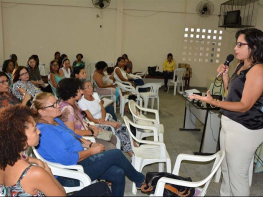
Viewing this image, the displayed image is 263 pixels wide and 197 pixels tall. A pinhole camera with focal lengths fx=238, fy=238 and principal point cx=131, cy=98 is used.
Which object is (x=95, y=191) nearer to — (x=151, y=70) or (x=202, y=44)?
(x=151, y=70)

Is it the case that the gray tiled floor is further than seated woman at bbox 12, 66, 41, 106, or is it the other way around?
seated woman at bbox 12, 66, 41, 106

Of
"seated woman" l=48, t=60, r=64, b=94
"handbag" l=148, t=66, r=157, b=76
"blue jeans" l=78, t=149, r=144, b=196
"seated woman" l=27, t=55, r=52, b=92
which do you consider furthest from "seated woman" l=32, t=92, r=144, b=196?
"handbag" l=148, t=66, r=157, b=76

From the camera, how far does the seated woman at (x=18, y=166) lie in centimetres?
122

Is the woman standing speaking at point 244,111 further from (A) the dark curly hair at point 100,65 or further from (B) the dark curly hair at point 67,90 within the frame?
(A) the dark curly hair at point 100,65

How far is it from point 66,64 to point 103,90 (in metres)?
1.26

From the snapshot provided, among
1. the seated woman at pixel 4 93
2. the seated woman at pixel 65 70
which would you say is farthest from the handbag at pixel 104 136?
the seated woman at pixel 65 70

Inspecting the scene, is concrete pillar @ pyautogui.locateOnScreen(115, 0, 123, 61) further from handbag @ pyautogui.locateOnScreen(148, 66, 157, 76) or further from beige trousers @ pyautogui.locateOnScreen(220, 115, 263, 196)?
beige trousers @ pyautogui.locateOnScreen(220, 115, 263, 196)

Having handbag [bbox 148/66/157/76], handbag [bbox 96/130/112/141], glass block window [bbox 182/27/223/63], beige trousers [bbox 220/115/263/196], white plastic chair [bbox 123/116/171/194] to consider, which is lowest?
white plastic chair [bbox 123/116/171/194]

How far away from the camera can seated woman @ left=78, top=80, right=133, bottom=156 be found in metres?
2.81

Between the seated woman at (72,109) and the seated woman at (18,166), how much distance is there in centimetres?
88

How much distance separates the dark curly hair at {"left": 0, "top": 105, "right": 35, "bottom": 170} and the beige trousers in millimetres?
1382

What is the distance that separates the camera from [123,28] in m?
8.13

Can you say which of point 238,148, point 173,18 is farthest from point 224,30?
point 238,148

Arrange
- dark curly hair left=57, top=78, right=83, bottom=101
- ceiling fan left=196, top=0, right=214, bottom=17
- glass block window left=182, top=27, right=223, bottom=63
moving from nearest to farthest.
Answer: dark curly hair left=57, top=78, right=83, bottom=101 → ceiling fan left=196, top=0, right=214, bottom=17 → glass block window left=182, top=27, right=223, bottom=63
